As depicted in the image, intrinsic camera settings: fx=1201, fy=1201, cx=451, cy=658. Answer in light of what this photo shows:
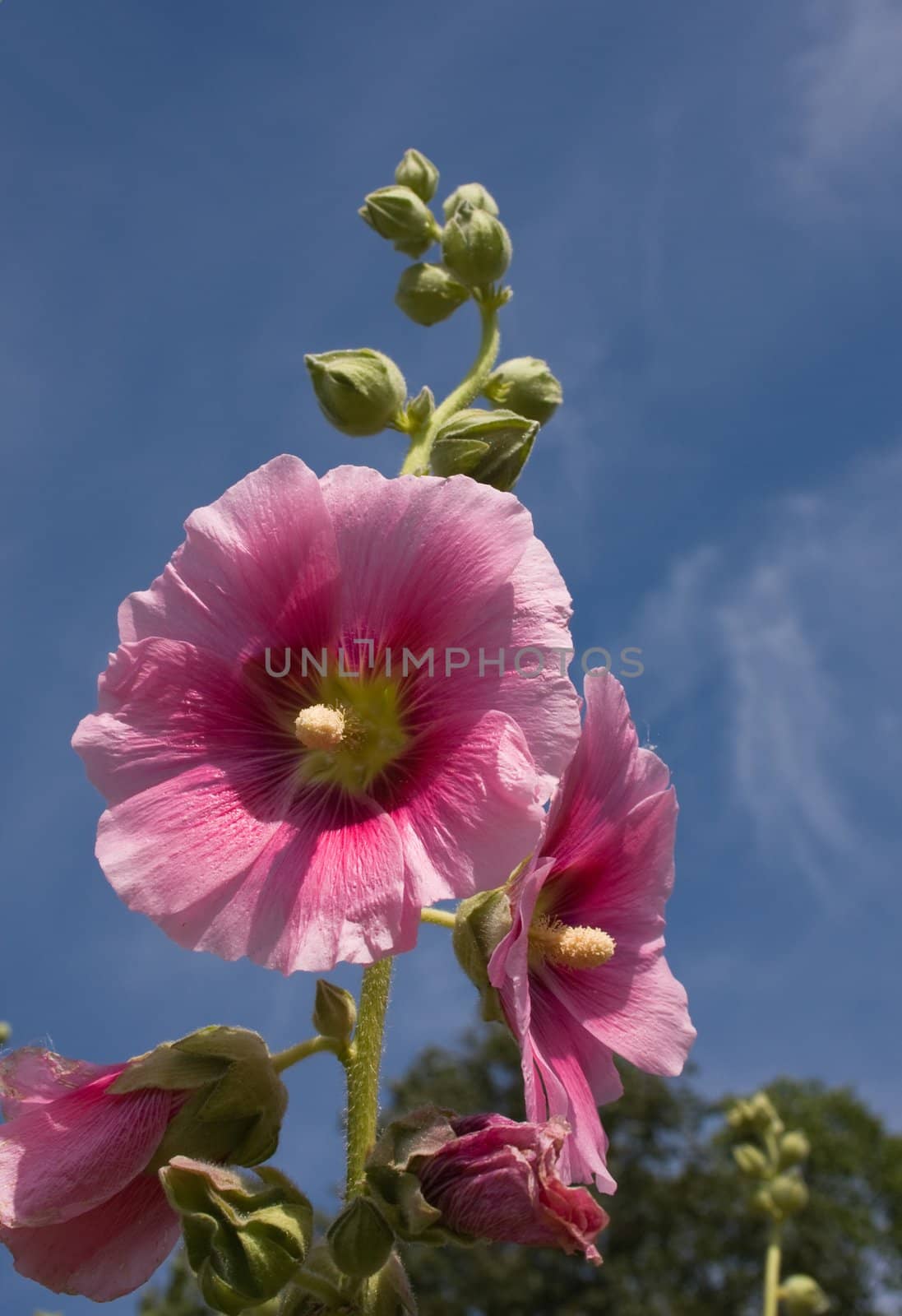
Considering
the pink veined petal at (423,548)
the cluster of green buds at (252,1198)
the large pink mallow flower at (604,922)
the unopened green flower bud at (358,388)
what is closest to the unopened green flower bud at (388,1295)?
the cluster of green buds at (252,1198)

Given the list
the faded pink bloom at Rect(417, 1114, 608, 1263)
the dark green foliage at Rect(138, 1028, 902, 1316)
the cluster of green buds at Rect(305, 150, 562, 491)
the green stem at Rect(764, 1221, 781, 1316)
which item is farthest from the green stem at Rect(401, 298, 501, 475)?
the dark green foliage at Rect(138, 1028, 902, 1316)

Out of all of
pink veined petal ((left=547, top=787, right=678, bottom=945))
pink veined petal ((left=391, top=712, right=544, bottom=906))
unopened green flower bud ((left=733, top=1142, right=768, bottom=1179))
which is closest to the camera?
pink veined petal ((left=391, top=712, right=544, bottom=906))

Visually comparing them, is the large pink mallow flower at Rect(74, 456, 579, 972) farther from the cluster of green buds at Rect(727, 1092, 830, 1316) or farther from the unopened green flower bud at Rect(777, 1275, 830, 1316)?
the unopened green flower bud at Rect(777, 1275, 830, 1316)

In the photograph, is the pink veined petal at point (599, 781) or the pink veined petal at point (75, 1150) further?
the pink veined petal at point (599, 781)

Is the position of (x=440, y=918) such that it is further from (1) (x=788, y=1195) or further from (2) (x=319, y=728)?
(1) (x=788, y=1195)

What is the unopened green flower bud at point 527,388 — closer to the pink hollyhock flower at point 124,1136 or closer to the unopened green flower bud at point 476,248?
the unopened green flower bud at point 476,248

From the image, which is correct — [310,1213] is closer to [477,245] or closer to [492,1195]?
[492,1195]
